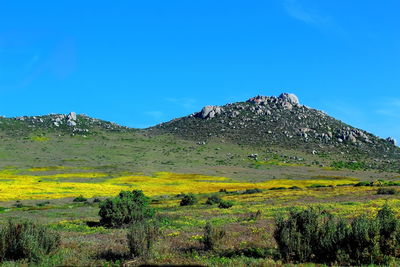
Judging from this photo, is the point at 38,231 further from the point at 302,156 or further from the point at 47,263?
the point at 302,156

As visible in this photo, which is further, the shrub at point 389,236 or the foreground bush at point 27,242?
the foreground bush at point 27,242

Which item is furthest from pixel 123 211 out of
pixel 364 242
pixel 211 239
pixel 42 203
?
pixel 42 203

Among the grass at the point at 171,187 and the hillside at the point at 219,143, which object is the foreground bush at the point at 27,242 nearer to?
the grass at the point at 171,187

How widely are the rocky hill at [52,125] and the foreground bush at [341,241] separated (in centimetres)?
16829

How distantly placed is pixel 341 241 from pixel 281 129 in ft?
508

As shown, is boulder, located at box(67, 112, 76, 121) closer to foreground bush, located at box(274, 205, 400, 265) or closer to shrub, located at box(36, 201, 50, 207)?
shrub, located at box(36, 201, 50, 207)

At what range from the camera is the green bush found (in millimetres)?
25953

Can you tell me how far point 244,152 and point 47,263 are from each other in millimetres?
131810

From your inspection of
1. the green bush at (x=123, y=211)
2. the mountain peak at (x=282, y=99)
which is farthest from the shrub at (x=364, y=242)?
the mountain peak at (x=282, y=99)

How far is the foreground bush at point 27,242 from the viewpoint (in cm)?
1260

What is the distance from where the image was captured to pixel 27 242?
41.5 feet

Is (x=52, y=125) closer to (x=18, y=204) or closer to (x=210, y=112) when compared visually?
(x=210, y=112)

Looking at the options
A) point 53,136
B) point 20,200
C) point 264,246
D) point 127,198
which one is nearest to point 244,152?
point 53,136

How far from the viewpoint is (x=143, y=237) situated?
13117 millimetres
